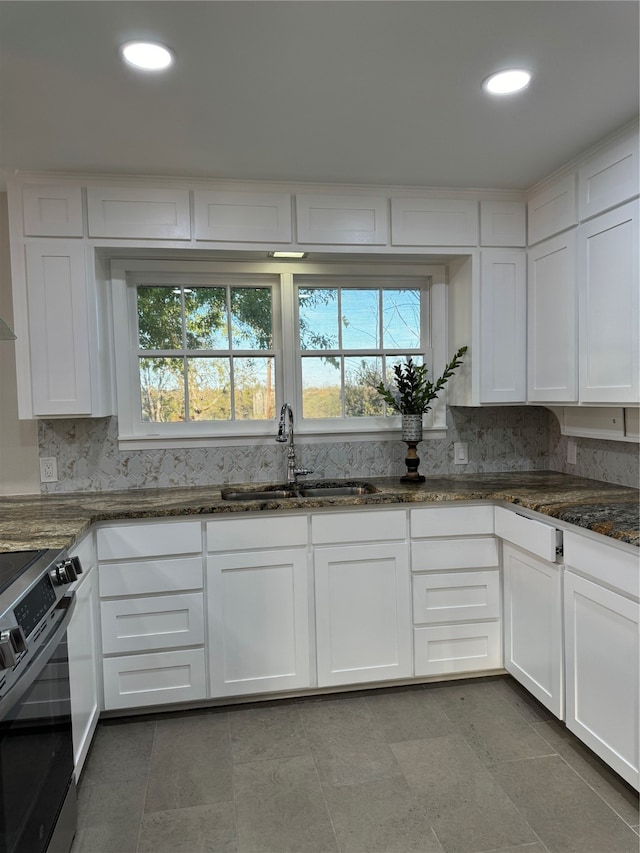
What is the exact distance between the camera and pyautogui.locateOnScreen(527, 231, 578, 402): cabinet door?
2535 millimetres

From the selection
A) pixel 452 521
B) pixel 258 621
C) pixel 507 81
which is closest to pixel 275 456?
pixel 258 621

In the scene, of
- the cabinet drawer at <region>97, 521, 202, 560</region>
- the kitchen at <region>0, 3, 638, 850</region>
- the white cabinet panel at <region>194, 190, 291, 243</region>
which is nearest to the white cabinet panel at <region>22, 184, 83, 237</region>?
the kitchen at <region>0, 3, 638, 850</region>

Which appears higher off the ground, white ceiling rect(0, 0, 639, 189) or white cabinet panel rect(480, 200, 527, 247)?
white ceiling rect(0, 0, 639, 189)

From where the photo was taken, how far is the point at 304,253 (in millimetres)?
2705

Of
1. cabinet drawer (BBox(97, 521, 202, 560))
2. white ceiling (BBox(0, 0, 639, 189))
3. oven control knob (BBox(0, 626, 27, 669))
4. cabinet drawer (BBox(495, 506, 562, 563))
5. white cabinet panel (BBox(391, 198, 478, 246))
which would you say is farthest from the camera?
white cabinet panel (BBox(391, 198, 478, 246))

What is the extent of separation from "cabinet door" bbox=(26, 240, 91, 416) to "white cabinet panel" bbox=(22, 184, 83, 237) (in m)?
0.06

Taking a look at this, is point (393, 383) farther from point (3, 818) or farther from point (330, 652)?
point (3, 818)

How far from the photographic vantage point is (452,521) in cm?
254

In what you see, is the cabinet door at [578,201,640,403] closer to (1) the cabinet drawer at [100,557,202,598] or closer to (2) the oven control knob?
(1) the cabinet drawer at [100,557,202,598]

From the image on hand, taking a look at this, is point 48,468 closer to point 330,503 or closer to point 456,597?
point 330,503

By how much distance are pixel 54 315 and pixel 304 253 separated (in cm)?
117

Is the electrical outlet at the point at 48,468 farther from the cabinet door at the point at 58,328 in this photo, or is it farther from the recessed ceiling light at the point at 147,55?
the recessed ceiling light at the point at 147,55

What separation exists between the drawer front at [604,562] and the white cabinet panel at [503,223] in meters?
1.53

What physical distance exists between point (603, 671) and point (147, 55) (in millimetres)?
2365
